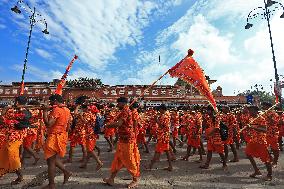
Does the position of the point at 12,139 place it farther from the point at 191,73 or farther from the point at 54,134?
the point at 191,73

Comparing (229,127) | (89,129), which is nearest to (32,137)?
(89,129)

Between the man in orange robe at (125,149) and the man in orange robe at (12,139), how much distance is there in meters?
1.99

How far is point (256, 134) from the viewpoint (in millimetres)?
7277

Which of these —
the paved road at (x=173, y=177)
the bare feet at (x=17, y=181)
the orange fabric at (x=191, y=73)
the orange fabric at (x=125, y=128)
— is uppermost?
the orange fabric at (x=191, y=73)

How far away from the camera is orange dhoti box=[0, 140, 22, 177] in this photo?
6203mm

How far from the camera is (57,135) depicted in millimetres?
5832

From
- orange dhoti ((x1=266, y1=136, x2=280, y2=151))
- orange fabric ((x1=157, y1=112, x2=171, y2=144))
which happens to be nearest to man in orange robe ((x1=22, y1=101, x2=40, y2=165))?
orange fabric ((x1=157, y1=112, x2=171, y2=144))

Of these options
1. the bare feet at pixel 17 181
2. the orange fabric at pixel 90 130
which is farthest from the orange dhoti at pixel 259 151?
the bare feet at pixel 17 181

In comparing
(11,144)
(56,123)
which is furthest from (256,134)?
(11,144)

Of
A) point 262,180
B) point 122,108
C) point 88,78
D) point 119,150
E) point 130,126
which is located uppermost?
point 88,78

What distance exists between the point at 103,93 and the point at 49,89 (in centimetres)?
643

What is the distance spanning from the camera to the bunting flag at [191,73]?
6.61 m

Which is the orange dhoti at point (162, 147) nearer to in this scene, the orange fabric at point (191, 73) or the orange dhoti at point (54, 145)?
the orange fabric at point (191, 73)

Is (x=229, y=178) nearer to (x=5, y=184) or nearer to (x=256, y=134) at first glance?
(x=256, y=134)
